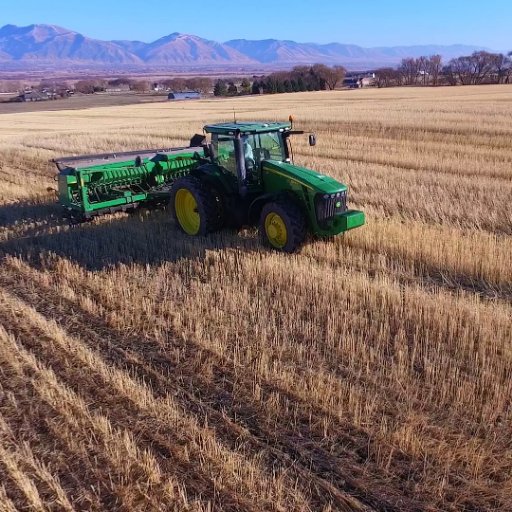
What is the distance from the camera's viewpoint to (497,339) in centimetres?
505

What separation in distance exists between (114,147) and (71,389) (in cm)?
1669

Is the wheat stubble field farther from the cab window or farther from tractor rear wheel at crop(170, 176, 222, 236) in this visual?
the cab window

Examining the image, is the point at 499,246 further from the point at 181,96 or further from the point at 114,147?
the point at 181,96

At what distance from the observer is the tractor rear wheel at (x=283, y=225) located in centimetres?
736

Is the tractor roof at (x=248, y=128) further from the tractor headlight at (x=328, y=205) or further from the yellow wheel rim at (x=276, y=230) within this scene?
the tractor headlight at (x=328, y=205)

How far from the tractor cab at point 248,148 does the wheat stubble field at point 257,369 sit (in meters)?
0.99

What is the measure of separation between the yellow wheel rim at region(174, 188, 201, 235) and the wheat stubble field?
0.84 ft

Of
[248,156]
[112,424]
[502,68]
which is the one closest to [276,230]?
[248,156]

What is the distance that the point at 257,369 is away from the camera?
4.74 m

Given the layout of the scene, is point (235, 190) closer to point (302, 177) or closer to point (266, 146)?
point (266, 146)

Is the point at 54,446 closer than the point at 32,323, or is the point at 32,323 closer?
the point at 54,446

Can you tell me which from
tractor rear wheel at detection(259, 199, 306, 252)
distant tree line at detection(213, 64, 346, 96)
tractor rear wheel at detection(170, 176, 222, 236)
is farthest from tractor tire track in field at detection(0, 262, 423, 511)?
distant tree line at detection(213, 64, 346, 96)

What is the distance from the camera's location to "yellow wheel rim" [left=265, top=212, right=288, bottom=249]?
7.54m

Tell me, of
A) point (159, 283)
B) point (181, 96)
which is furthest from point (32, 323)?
point (181, 96)
